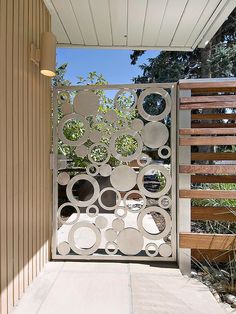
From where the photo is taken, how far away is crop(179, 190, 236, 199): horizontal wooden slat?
269 cm

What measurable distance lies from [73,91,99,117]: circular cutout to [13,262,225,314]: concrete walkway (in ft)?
4.91

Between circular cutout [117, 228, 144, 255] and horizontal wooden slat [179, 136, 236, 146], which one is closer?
horizontal wooden slat [179, 136, 236, 146]

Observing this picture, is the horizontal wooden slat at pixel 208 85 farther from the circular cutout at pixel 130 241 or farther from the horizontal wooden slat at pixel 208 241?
the circular cutout at pixel 130 241

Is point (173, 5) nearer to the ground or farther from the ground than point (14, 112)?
farther from the ground

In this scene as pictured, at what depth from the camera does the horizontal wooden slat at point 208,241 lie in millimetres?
2713

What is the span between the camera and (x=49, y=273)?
2697 millimetres

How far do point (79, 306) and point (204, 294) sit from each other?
0.97 meters

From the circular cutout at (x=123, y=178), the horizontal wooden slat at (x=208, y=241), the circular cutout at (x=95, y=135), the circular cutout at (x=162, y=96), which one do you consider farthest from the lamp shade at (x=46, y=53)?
the horizontal wooden slat at (x=208, y=241)

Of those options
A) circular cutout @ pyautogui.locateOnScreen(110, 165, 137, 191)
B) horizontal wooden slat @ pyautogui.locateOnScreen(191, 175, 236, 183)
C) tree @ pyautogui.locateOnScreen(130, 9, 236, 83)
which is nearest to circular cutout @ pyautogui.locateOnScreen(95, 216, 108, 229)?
circular cutout @ pyautogui.locateOnScreen(110, 165, 137, 191)

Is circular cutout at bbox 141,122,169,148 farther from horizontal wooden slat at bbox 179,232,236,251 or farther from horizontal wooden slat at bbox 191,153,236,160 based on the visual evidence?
horizontal wooden slat at bbox 179,232,236,251

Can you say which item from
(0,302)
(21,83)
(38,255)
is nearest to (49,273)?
(38,255)

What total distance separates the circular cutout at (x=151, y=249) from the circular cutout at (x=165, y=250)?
0.16ft

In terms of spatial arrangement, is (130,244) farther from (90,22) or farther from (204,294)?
(90,22)

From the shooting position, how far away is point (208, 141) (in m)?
2.76
